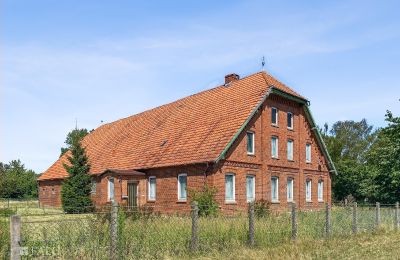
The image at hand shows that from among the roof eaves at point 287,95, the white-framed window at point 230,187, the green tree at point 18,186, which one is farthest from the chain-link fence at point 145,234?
the green tree at point 18,186

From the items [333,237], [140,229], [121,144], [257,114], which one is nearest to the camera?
[140,229]

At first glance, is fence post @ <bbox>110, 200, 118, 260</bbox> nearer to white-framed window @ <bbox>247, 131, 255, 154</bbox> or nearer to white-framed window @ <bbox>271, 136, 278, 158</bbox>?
white-framed window @ <bbox>247, 131, 255, 154</bbox>

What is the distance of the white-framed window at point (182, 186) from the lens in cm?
2801

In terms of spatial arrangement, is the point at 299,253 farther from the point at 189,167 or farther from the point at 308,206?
the point at 308,206

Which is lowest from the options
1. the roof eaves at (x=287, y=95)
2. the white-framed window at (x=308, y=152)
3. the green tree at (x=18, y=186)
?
the green tree at (x=18, y=186)

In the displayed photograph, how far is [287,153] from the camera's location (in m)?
32.5

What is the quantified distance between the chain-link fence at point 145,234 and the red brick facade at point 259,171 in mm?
11401

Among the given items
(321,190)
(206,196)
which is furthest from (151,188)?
(321,190)

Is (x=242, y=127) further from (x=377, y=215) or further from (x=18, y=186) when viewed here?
(x=18, y=186)

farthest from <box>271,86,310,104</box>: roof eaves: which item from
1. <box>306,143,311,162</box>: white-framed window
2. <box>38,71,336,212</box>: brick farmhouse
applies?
<box>306,143,311,162</box>: white-framed window

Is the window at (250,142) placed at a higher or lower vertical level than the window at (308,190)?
higher

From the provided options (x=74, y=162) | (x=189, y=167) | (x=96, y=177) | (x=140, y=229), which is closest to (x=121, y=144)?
(x=96, y=177)

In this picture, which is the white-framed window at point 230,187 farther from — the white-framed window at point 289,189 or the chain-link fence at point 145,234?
the chain-link fence at point 145,234

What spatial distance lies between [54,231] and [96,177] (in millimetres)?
25958
